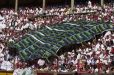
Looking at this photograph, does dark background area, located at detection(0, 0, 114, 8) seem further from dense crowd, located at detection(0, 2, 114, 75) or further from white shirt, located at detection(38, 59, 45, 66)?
white shirt, located at detection(38, 59, 45, 66)

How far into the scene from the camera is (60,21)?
95.5 ft

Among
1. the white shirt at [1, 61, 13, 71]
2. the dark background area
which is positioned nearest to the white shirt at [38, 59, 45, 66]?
the white shirt at [1, 61, 13, 71]

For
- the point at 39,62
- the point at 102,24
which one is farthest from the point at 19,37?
the point at 102,24

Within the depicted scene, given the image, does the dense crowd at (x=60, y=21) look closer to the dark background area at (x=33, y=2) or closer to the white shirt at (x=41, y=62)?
the white shirt at (x=41, y=62)

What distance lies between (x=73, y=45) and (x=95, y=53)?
7.34ft

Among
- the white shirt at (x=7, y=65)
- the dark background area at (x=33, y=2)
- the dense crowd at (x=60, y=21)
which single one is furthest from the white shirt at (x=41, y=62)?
the dark background area at (x=33, y=2)

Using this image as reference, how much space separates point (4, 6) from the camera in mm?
37750

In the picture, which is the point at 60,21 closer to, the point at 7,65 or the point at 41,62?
the point at 41,62

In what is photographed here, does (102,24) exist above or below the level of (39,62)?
above

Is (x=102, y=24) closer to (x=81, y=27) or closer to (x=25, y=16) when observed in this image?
(x=81, y=27)

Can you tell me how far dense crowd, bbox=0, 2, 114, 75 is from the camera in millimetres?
22688

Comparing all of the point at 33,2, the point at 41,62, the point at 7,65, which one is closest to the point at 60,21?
the point at 41,62

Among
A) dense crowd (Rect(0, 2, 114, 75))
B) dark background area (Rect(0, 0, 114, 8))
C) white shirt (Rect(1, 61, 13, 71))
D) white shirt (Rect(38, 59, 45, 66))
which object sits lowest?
white shirt (Rect(1, 61, 13, 71))

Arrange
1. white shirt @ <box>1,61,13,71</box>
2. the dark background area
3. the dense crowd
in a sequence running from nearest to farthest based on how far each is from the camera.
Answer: the dense crowd < white shirt @ <box>1,61,13,71</box> < the dark background area
